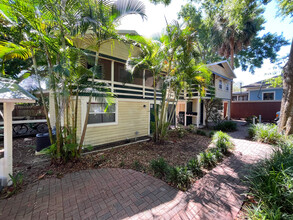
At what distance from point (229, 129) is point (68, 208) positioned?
412 inches

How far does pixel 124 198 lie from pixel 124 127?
459 cm

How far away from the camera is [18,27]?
311cm

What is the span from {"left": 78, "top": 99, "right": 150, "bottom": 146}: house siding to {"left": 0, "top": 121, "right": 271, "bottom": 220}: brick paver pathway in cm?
254

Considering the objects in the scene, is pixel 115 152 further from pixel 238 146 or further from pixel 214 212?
pixel 238 146

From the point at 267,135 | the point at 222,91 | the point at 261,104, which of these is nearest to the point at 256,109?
the point at 261,104

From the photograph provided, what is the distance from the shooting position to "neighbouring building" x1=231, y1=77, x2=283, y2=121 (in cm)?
1430

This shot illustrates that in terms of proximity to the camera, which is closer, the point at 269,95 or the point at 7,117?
the point at 7,117

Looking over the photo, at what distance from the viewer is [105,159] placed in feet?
14.8

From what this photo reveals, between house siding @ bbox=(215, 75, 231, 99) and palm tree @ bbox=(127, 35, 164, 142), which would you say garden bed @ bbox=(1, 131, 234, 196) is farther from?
house siding @ bbox=(215, 75, 231, 99)

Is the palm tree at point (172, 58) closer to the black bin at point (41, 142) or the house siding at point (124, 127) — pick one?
the house siding at point (124, 127)

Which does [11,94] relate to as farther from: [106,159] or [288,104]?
[288,104]

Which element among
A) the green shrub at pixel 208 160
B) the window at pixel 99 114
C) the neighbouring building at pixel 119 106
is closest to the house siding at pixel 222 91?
the neighbouring building at pixel 119 106

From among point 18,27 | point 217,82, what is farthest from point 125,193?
point 217,82

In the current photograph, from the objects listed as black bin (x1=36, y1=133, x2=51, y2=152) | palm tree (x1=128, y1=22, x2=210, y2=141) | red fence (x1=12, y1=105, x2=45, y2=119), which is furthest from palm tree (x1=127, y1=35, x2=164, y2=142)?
red fence (x1=12, y1=105, x2=45, y2=119)
